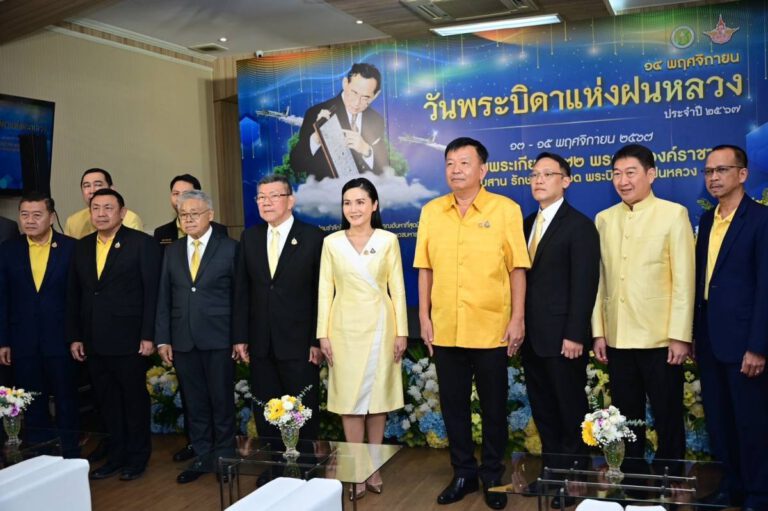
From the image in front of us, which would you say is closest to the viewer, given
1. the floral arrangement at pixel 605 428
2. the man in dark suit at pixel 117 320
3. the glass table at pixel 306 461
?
the floral arrangement at pixel 605 428

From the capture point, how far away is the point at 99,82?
797 centimetres

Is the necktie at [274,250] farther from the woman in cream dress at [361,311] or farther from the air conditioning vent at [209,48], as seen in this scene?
the air conditioning vent at [209,48]

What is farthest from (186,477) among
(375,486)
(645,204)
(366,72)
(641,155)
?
(366,72)

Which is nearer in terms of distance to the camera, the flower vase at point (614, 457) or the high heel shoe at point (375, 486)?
the flower vase at point (614, 457)

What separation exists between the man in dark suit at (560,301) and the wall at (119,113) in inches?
198

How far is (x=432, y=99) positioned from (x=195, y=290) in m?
3.80

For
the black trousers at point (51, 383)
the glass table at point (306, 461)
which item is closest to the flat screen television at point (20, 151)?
the black trousers at point (51, 383)

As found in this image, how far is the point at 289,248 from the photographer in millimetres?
4160

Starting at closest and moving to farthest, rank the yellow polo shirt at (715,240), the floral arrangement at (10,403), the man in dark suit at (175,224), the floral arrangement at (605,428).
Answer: the floral arrangement at (605,428)
the yellow polo shirt at (715,240)
the floral arrangement at (10,403)
the man in dark suit at (175,224)

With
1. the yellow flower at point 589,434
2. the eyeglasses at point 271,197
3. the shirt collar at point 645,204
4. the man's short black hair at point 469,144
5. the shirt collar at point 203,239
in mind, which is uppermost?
the man's short black hair at point 469,144

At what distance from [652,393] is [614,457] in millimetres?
698

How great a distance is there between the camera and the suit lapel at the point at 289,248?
4141 millimetres

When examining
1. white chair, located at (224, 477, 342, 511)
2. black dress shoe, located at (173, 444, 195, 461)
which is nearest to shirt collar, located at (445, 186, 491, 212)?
white chair, located at (224, 477, 342, 511)

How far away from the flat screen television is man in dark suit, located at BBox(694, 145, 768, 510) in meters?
5.08
